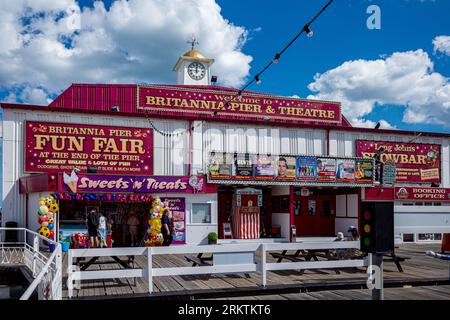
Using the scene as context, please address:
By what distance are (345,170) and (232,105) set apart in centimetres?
709

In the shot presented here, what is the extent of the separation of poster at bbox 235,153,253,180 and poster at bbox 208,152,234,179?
0.34 metres

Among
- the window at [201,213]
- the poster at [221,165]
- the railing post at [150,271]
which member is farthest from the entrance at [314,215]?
the railing post at [150,271]

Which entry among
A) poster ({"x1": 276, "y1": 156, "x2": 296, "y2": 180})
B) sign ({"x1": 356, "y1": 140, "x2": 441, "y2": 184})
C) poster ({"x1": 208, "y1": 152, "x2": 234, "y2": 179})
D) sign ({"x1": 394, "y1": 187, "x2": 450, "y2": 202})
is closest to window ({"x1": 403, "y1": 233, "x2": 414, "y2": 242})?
sign ({"x1": 394, "y1": 187, "x2": 450, "y2": 202})

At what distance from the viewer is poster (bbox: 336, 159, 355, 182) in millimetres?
21719

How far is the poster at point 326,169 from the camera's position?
21.4 m

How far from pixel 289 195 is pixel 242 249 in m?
10.3

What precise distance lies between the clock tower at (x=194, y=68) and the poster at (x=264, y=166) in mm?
17947

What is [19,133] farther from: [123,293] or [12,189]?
[123,293]

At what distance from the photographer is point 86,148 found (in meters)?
19.6

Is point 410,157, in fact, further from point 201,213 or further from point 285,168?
point 201,213

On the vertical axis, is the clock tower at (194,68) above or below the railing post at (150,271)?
above

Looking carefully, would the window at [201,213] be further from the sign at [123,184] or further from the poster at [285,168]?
the poster at [285,168]
